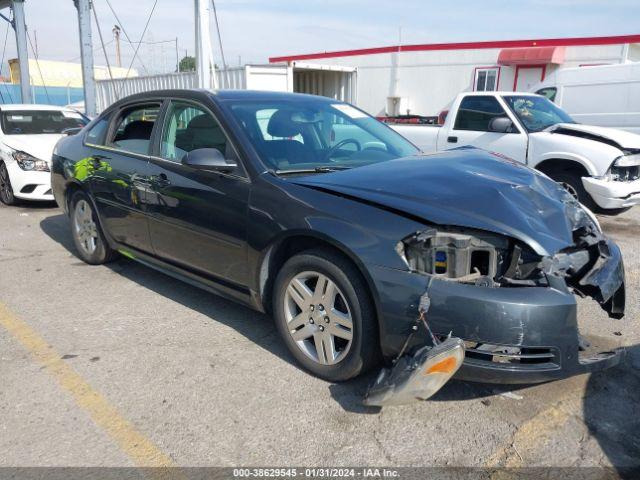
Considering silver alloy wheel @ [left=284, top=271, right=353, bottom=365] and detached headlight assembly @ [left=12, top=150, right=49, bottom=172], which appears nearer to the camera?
silver alloy wheel @ [left=284, top=271, right=353, bottom=365]

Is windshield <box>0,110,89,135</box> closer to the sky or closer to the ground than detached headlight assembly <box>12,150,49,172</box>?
closer to the sky

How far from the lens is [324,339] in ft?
10.1

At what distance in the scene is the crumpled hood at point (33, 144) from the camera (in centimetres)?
792

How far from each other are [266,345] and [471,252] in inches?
63.4

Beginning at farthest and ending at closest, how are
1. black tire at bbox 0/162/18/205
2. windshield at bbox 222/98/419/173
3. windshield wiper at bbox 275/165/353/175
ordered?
black tire at bbox 0/162/18/205 < windshield at bbox 222/98/419/173 < windshield wiper at bbox 275/165/353/175

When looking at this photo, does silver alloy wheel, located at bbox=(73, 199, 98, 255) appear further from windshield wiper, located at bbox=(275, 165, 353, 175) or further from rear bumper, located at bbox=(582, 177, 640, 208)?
rear bumper, located at bbox=(582, 177, 640, 208)

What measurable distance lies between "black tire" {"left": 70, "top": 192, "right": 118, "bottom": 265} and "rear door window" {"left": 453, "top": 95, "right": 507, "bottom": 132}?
5.40m

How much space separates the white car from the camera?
788 centimetres

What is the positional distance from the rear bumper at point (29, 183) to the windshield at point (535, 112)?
6.82 meters

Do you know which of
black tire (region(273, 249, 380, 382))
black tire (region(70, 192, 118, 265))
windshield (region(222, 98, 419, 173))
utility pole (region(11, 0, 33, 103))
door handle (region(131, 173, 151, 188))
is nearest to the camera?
black tire (region(273, 249, 380, 382))

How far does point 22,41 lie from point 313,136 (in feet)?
59.6

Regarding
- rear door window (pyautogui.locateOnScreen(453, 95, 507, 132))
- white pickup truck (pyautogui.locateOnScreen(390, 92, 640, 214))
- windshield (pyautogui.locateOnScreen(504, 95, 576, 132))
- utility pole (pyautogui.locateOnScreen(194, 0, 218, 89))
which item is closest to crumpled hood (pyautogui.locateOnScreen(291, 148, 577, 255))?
white pickup truck (pyautogui.locateOnScreen(390, 92, 640, 214))

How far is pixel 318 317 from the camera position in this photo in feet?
10.1

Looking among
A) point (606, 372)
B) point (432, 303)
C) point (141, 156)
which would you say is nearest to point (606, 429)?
point (606, 372)
